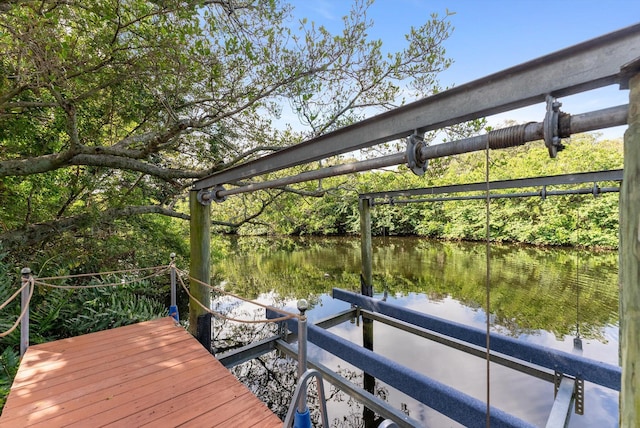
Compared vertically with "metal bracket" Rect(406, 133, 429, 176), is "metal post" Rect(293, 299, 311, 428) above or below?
below

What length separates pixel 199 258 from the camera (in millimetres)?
4035

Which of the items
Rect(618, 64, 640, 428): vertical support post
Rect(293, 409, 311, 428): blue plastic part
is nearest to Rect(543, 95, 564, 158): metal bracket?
Rect(618, 64, 640, 428): vertical support post

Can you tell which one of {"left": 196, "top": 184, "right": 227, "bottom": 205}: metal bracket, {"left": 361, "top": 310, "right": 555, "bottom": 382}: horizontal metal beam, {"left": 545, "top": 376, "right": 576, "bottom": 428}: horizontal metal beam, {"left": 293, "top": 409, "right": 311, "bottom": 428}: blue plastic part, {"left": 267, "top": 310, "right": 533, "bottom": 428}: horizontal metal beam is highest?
{"left": 196, "top": 184, "right": 227, "bottom": 205}: metal bracket

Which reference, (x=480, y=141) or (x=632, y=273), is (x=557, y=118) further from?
(x=632, y=273)

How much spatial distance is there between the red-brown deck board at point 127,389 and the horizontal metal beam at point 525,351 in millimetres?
2493

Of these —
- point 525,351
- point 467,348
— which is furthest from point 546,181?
point 467,348

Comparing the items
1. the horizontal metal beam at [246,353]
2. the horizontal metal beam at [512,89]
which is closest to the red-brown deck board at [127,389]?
the horizontal metal beam at [246,353]

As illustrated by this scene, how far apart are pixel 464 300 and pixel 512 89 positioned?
25.9 feet

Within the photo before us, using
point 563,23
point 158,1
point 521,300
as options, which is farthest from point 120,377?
point 521,300

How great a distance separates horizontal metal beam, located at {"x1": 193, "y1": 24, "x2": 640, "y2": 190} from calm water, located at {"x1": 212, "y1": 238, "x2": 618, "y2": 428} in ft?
12.3

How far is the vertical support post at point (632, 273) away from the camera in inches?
30.2

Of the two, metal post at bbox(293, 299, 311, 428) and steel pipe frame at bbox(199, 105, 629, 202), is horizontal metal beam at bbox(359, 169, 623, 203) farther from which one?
metal post at bbox(293, 299, 311, 428)

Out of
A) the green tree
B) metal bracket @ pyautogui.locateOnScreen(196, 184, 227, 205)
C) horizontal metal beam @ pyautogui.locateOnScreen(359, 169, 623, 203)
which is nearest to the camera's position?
horizontal metal beam @ pyautogui.locateOnScreen(359, 169, 623, 203)

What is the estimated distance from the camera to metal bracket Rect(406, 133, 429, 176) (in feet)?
5.33
